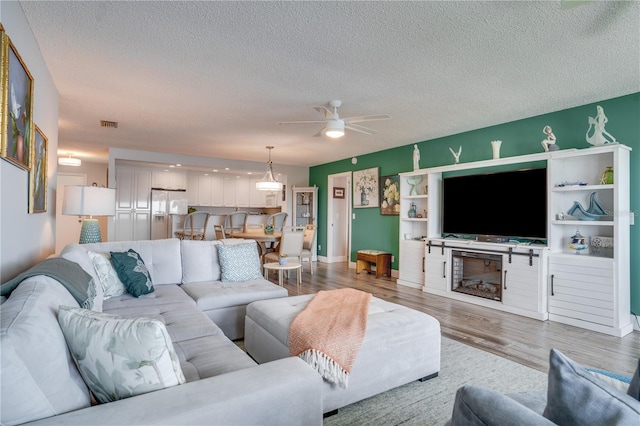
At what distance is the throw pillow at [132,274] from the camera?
279cm

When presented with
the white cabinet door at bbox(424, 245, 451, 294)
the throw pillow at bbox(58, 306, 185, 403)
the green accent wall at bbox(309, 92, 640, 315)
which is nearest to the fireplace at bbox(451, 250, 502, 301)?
the white cabinet door at bbox(424, 245, 451, 294)

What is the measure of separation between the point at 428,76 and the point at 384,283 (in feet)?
11.6

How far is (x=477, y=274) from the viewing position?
461 centimetres

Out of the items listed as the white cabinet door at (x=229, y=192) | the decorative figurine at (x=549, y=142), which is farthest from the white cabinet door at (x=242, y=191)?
the decorative figurine at (x=549, y=142)

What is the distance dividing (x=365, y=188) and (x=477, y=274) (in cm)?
302

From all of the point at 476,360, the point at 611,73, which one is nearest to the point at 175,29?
the point at 476,360

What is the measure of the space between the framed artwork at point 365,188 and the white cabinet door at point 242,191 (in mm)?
3380

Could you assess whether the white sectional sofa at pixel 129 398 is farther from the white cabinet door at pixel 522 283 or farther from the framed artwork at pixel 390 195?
the framed artwork at pixel 390 195

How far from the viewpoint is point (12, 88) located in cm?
185

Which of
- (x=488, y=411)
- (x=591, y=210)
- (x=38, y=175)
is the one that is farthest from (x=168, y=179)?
(x=488, y=411)

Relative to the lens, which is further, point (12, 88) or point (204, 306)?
point (204, 306)

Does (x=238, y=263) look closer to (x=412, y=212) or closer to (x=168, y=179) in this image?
(x=412, y=212)

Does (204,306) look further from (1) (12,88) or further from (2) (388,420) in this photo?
(1) (12,88)

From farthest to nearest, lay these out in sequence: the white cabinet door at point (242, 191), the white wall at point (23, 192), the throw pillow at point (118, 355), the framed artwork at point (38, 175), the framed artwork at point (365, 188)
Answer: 1. the white cabinet door at point (242, 191)
2. the framed artwork at point (365, 188)
3. the framed artwork at point (38, 175)
4. the white wall at point (23, 192)
5. the throw pillow at point (118, 355)
